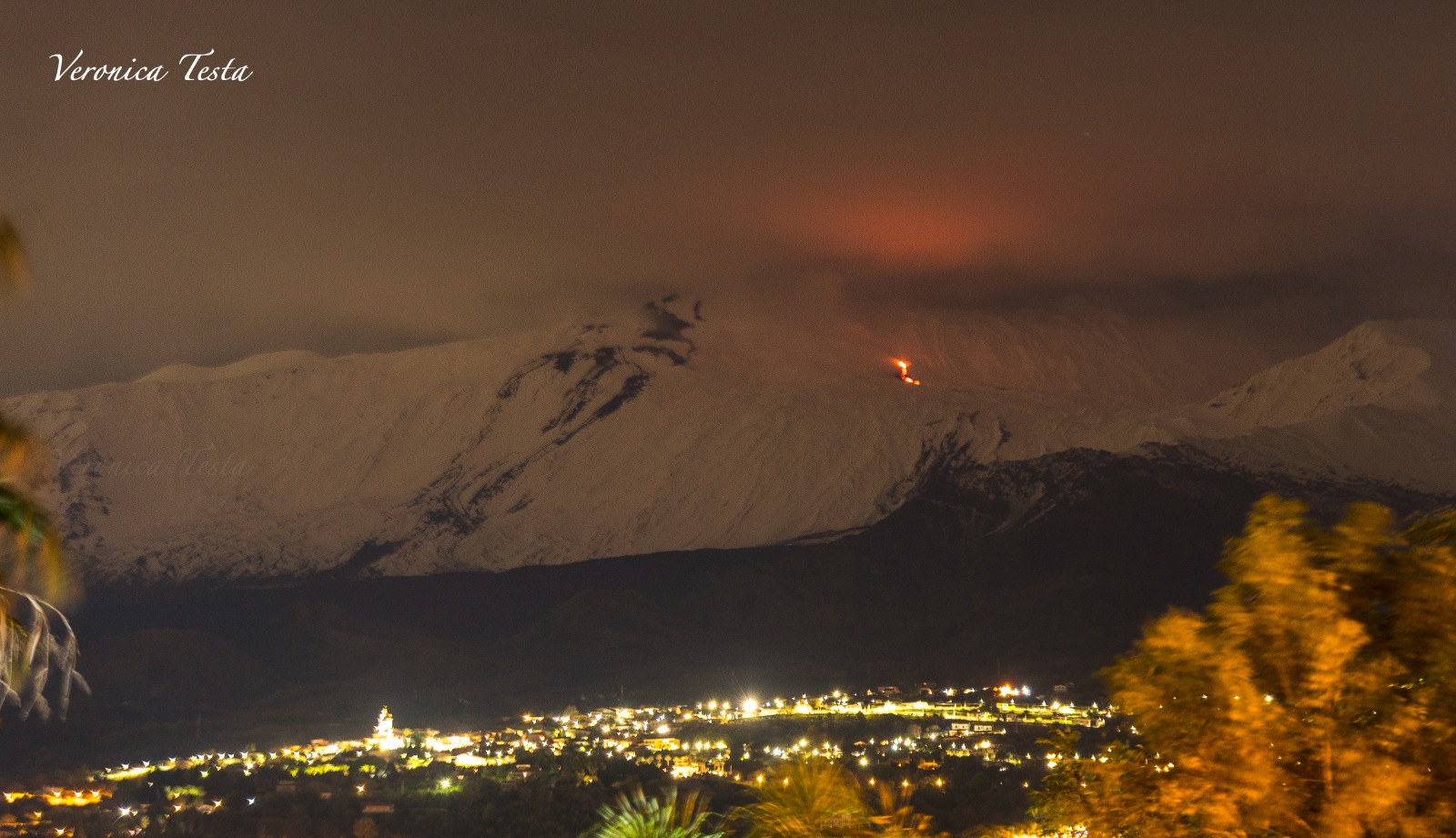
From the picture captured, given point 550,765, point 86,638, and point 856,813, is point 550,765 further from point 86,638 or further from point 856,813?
point 86,638

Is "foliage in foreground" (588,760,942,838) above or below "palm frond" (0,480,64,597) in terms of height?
below

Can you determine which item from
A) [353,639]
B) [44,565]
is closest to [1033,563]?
[353,639]

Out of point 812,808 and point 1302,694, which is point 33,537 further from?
point 1302,694

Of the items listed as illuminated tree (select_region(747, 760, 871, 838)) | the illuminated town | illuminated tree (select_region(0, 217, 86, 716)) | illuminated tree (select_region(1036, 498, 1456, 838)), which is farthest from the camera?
the illuminated town

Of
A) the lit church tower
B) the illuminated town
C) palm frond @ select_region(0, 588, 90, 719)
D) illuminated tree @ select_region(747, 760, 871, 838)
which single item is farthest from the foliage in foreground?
the lit church tower

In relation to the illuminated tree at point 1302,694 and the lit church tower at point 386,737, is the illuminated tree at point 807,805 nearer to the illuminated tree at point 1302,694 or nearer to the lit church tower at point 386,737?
A: the illuminated tree at point 1302,694

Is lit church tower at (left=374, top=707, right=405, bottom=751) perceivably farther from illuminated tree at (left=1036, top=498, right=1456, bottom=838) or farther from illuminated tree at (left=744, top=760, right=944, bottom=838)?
illuminated tree at (left=1036, top=498, right=1456, bottom=838)
